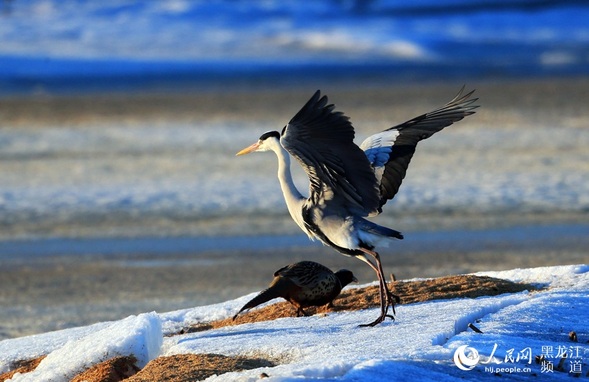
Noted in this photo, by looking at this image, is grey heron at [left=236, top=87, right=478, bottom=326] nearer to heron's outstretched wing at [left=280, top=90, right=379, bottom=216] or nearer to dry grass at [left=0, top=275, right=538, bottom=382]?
heron's outstretched wing at [left=280, top=90, right=379, bottom=216]

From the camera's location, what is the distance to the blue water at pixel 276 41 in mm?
29125

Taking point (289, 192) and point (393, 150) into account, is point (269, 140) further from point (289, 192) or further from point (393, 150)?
point (393, 150)

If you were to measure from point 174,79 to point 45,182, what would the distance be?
15059mm

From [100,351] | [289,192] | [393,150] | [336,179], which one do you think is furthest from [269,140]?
[100,351]

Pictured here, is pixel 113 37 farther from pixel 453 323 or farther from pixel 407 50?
pixel 453 323

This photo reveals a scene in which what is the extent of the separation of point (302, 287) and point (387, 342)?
48.8 inches

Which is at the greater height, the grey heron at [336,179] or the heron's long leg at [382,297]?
the grey heron at [336,179]

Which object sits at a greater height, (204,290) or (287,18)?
(287,18)

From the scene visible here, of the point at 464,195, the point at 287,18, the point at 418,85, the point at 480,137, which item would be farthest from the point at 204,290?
the point at 287,18

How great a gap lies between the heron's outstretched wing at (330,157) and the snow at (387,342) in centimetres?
62

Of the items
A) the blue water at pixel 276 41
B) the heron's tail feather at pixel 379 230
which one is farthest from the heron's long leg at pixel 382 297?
the blue water at pixel 276 41

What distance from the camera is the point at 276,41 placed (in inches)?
1485

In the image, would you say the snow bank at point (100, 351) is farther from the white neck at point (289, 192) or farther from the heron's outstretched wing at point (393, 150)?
the heron's outstretched wing at point (393, 150)

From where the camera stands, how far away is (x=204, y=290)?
877 centimetres
